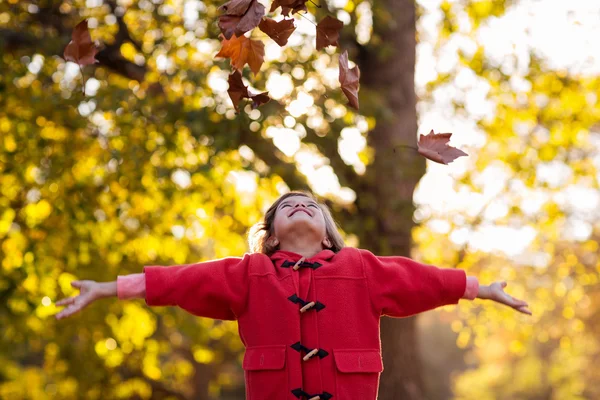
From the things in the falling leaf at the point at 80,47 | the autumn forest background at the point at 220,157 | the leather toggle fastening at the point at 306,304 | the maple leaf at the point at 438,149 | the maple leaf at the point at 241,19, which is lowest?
the autumn forest background at the point at 220,157

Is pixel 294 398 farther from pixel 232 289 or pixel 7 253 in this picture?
pixel 7 253

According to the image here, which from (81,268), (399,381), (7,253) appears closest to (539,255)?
(399,381)

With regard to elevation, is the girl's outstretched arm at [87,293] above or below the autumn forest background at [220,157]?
above

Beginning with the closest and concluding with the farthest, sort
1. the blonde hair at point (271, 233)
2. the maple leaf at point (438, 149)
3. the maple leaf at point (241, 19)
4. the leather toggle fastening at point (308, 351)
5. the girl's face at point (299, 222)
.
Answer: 1. the maple leaf at point (241, 19)
2. the maple leaf at point (438, 149)
3. the leather toggle fastening at point (308, 351)
4. the girl's face at point (299, 222)
5. the blonde hair at point (271, 233)

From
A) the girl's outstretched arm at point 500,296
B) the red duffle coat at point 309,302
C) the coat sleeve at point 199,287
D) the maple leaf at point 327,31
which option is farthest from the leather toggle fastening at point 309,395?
the maple leaf at point 327,31

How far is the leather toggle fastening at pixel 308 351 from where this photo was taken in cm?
326

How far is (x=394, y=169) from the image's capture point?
23.7ft

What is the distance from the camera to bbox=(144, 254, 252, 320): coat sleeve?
3.39 m

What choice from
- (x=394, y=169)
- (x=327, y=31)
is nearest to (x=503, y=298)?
(x=327, y=31)

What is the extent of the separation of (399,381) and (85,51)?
540cm

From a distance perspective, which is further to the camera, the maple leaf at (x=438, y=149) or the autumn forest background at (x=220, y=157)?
the autumn forest background at (x=220, y=157)

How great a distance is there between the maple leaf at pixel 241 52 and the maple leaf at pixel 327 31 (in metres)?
0.21

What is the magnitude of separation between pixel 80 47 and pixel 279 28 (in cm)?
73

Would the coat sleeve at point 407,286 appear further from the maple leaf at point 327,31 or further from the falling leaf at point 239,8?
the falling leaf at point 239,8
